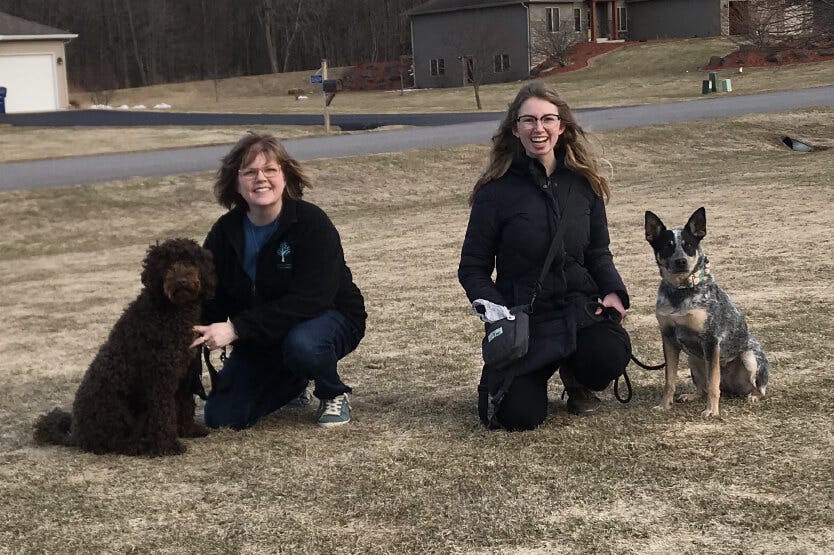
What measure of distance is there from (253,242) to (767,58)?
44257 millimetres

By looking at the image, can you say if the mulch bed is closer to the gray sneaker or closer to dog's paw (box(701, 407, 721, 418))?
the gray sneaker

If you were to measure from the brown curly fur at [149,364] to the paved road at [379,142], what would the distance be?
44.4ft

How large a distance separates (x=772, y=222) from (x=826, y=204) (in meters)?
1.30

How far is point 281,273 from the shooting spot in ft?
17.5

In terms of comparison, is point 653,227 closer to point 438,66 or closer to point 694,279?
point 694,279

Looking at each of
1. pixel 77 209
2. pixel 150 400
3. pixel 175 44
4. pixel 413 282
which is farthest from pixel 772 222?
pixel 175 44

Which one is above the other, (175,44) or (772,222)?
(175,44)

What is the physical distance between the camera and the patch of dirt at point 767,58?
147 feet

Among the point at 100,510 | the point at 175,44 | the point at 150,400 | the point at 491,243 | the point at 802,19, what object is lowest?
the point at 100,510

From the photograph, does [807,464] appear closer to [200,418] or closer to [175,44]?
[200,418]

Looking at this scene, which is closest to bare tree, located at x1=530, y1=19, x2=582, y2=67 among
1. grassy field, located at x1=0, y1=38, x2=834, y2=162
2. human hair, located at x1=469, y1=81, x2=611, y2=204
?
grassy field, located at x1=0, y1=38, x2=834, y2=162

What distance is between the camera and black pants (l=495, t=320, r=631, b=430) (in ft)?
16.6

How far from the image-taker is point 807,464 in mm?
4355

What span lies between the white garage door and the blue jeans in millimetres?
45367
